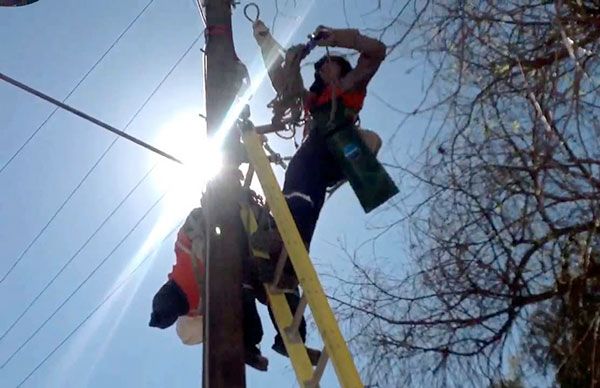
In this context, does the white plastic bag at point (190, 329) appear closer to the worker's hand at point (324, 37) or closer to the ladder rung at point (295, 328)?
the ladder rung at point (295, 328)

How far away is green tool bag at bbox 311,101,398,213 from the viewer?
3576mm

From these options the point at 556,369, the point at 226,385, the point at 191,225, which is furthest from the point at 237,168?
the point at 556,369

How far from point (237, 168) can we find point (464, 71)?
1.29 metres

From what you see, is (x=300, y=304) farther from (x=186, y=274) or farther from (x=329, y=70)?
(x=329, y=70)

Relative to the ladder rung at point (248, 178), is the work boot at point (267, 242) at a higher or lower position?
lower

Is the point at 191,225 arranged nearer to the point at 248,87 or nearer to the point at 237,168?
the point at 237,168

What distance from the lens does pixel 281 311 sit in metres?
3.23

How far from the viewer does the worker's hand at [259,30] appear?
3.70 m

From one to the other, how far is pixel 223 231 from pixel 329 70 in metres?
1.21

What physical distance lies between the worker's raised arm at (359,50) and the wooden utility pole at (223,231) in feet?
1.43

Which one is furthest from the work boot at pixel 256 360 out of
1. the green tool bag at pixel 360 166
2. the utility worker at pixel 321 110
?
the green tool bag at pixel 360 166

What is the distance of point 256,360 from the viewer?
3.33m

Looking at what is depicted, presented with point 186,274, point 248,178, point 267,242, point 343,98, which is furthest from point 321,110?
point 186,274

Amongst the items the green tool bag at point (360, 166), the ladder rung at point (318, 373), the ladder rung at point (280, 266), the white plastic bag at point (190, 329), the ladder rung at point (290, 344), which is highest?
the green tool bag at point (360, 166)
